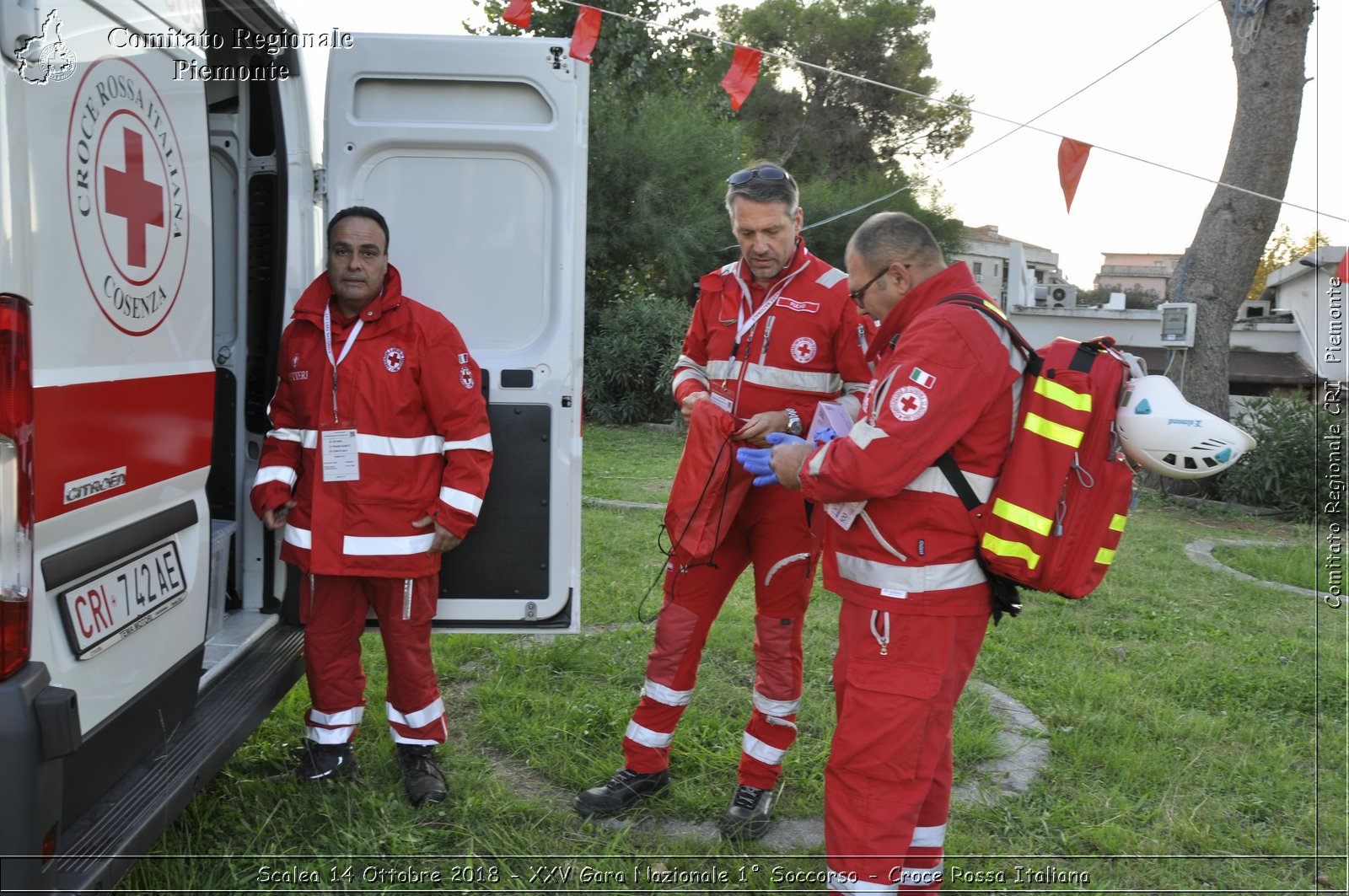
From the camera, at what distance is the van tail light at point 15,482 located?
6.07 feet

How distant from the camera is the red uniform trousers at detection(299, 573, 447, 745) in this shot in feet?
10.9

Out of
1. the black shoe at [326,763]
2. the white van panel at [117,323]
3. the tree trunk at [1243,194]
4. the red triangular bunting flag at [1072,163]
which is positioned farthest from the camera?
the tree trunk at [1243,194]

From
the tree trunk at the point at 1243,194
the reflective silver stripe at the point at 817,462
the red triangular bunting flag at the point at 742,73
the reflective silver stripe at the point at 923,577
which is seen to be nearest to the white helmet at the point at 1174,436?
the reflective silver stripe at the point at 923,577

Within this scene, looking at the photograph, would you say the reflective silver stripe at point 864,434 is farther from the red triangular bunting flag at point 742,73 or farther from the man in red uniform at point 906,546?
the red triangular bunting flag at point 742,73

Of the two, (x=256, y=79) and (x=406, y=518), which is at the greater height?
(x=256, y=79)

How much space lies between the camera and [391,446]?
3227 mm

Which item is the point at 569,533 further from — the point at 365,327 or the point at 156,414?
the point at 156,414

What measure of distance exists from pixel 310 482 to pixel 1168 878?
9.76 feet

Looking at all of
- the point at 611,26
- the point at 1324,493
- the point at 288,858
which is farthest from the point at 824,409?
the point at 611,26

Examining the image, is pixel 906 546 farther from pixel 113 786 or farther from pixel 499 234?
pixel 113 786

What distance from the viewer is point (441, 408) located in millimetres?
3246

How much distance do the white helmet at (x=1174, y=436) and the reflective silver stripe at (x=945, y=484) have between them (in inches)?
13.3

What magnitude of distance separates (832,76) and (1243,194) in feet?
84.2

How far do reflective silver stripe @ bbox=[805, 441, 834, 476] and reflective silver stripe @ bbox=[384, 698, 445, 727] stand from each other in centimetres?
166
